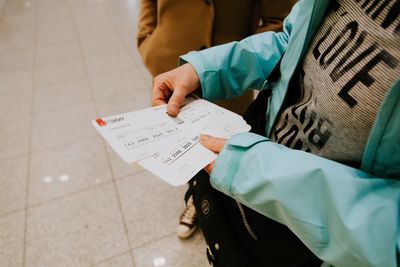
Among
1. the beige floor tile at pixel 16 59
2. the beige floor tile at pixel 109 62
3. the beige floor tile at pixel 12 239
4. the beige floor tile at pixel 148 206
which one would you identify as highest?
the beige floor tile at pixel 109 62

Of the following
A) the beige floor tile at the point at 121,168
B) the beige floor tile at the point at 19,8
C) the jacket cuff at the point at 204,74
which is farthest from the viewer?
the beige floor tile at the point at 19,8

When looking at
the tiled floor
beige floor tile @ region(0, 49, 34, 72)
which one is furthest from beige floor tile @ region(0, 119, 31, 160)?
beige floor tile @ region(0, 49, 34, 72)

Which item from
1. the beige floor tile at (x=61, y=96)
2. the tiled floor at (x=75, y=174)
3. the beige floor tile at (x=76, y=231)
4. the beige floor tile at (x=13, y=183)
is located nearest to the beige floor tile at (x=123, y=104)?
the tiled floor at (x=75, y=174)

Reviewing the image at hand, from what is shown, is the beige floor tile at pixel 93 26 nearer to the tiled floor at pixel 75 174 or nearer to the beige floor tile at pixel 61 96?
the tiled floor at pixel 75 174

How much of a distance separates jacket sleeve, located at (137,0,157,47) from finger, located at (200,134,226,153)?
83 cm

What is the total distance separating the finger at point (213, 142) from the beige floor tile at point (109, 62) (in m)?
2.24

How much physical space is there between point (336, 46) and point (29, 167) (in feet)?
6.03

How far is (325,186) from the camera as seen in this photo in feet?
1.47

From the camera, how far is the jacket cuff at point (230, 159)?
54 centimetres

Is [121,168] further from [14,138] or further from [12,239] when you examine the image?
[14,138]

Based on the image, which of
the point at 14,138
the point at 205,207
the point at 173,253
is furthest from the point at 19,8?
the point at 205,207

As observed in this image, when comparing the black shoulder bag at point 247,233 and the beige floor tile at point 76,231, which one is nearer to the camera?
the black shoulder bag at point 247,233

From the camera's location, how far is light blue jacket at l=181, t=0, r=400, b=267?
40 cm

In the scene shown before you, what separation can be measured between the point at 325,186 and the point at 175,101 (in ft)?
1.39
